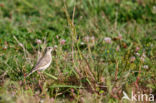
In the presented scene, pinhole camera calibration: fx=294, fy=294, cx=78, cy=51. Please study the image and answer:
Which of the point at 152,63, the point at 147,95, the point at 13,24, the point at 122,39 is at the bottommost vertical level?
the point at 147,95

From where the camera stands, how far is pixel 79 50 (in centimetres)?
371

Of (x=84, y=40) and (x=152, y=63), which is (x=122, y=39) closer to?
A: (x=84, y=40)

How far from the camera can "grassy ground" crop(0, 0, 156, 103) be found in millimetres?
3619

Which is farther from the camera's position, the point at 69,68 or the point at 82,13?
the point at 82,13

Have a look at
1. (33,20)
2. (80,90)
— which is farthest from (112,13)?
(80,90)

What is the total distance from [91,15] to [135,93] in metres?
3.00

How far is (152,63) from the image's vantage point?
424 cm

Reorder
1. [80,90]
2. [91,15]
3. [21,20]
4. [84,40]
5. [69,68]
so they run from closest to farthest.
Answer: [80,90] → [69,68] → [84,40] → [91,15] → [21,20]

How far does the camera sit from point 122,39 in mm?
5379

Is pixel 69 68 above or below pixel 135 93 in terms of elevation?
above

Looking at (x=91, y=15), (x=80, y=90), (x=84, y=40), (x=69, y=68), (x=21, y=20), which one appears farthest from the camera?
(x=21, y=20)

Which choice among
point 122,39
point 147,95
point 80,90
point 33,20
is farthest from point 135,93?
point 33,20

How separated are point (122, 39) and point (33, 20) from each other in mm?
2340

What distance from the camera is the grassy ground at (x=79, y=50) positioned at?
3619mm
